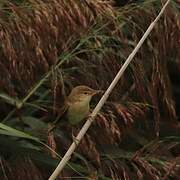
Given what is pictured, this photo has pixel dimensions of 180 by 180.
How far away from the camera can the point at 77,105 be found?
245 cm

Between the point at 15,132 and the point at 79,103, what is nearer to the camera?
the point at 15,132

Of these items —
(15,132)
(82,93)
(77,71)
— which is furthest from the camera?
(77,71)

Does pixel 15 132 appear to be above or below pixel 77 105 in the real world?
above

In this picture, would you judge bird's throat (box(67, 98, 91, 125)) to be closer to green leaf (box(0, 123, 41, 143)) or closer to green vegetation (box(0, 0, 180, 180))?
green vegetation (box(0, 0, 180, 180))

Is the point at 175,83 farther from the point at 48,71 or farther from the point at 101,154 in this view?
the point at 48,71

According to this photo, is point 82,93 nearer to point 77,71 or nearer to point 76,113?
point 76,113

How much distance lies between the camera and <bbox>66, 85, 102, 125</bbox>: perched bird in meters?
2.40

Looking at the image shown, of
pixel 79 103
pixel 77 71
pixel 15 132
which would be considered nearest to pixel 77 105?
pixel 79 103

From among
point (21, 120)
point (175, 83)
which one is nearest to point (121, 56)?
point (21, 120)

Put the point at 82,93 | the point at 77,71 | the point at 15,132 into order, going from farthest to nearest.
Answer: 1. the point at 77,71
2. the point at 82,93
3. the point at 15,132

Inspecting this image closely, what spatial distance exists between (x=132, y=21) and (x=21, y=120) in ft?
1.81

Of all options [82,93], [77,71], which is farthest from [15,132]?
[77,71]

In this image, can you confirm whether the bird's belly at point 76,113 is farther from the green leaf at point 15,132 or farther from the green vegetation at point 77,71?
the green leaf at point 15,132

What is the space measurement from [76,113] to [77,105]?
1.1 inches
